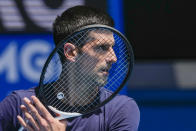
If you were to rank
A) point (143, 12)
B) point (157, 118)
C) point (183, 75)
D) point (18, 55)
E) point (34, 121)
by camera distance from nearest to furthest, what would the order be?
point (34, 121) < point (18, 55) < point (157, 118) < point (183, 75) < point (143, 12)

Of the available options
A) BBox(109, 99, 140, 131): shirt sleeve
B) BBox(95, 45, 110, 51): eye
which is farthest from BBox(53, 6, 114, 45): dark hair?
BBox(109, 99, 140, 131): shirt sleeve

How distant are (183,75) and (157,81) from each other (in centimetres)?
28

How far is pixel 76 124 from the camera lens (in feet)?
7.00

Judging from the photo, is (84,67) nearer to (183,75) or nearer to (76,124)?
(76,124)

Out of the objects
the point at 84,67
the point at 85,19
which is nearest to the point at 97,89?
the point at 84,67

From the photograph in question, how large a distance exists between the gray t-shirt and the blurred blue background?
5.16 ft

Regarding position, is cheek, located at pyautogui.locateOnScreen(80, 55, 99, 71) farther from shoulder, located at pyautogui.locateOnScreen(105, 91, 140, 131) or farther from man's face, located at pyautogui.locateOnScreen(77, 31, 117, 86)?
shoulder, located at pyautogui.locateOnScreen(105, 91, 140, 131)

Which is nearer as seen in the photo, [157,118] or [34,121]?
[34,121]

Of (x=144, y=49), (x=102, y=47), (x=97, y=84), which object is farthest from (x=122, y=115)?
(x=144, y=49)

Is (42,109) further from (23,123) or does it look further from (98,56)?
(98,56)

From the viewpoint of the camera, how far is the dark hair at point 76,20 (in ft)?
7.13

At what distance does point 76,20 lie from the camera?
2180mm

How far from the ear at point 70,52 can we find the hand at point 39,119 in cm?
28

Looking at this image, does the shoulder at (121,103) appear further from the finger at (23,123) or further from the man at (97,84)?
the finger at (23,123)
